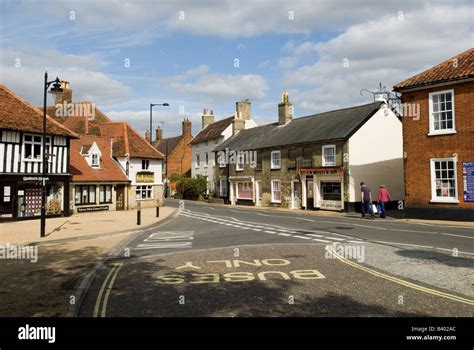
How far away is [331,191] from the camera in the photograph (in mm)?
29078

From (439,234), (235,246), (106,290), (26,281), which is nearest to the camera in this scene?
(106,290)

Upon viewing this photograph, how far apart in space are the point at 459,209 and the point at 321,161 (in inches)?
471

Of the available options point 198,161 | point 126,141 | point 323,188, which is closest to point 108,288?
point 323,188

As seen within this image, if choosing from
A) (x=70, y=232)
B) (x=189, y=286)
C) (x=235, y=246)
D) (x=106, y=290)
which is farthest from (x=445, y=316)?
A: (x=70, y=232)

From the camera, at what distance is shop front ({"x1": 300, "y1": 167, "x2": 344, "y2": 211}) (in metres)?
28.2

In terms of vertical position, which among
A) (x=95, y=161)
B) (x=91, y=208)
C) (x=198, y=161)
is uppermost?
(x=198, y=161)

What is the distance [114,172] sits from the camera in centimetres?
3194

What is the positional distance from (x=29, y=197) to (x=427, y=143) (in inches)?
919

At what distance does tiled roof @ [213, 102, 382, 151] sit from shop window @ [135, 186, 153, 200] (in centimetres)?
1044

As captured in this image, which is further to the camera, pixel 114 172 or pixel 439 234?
pixel 114 172

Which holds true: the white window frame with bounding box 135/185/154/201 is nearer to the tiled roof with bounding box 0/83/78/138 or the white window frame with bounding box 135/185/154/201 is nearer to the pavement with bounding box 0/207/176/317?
the tiled roof with bounding box 0/83/78/138

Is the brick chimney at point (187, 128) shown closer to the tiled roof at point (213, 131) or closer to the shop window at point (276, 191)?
the tiled roof at point (213, 131)

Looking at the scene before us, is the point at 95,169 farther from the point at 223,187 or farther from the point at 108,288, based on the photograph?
the point at 108,288
